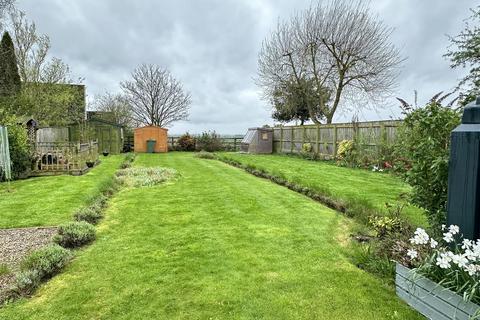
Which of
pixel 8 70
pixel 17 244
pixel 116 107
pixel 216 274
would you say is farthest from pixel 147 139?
pixel 216 274

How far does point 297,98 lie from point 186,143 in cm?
942

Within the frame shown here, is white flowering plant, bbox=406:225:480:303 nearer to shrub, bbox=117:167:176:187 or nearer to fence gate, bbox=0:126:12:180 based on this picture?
shrub, bbox=117:167:176:187

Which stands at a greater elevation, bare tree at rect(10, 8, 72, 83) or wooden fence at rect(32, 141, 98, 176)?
bare tree at rect(10, 8, 72, 83)

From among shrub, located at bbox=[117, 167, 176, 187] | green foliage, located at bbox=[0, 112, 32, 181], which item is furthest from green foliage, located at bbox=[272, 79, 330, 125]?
green foliage, located at bbox=[0, 112, 32, 181]

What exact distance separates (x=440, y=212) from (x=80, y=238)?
4.33 meters

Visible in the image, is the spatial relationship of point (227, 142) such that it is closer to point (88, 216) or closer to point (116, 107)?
point (116, 107)

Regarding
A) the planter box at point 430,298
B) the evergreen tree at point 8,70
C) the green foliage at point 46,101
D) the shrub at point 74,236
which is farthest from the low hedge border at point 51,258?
the green foliage at point 46,101

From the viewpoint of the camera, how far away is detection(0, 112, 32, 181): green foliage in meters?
10.2

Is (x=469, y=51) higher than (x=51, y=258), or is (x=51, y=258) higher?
(x=469, y=51)

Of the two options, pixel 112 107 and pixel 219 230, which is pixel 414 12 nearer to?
pixel 219 230

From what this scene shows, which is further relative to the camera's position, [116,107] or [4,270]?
[116,107]

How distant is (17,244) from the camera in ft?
14.7

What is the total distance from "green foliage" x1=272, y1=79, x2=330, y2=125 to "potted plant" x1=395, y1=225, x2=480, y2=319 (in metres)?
20.1

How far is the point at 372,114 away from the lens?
2047cm
